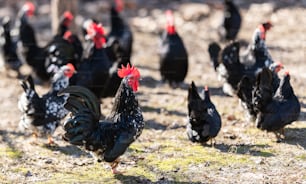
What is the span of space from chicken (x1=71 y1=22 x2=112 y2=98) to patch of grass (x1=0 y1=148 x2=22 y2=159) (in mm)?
1538

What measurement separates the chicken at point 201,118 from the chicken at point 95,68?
2.15 meters

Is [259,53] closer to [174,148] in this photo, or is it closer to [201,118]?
[201,118]

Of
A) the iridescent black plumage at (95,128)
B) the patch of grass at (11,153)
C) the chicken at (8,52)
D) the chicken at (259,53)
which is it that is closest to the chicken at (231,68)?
the chicken at (259,53)

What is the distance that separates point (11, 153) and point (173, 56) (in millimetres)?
3659

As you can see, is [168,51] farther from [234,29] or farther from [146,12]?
[146,12]

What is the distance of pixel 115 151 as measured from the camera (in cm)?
620

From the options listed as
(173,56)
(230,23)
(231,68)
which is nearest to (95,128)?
(231,68)

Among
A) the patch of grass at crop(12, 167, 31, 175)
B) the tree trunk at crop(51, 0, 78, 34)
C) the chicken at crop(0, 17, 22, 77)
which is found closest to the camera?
the patch of grass at crop(12, 167, 31, 175)

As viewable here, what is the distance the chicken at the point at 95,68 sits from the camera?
29.0 feet

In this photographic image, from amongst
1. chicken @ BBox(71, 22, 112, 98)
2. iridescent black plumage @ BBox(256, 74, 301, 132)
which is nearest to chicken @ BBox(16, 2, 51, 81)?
chicken @ BBox(71, 22, 112, 98)

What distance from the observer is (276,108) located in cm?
729

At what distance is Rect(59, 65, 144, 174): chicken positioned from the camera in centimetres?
611

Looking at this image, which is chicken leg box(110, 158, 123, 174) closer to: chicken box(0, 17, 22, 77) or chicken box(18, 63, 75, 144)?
chicken box(18, 63, 75, 144)

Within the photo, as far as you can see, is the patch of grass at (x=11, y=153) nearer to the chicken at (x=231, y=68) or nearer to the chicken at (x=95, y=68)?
the chicken at (x=95, y=68)
